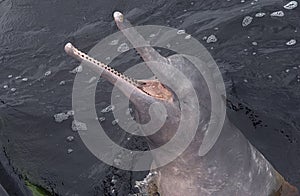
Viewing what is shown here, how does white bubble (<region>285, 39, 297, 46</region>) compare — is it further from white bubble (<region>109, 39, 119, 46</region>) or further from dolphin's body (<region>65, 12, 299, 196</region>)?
dolphin's body (<region>65, 12, 299, 196</region>)

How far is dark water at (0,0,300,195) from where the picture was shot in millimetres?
Result: 5039

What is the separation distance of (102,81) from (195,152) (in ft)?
7.90

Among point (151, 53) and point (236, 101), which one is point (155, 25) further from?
point (151, 53)

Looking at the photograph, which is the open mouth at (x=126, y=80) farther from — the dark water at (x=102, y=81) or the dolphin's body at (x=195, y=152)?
the dark water at (x=102, y=81)

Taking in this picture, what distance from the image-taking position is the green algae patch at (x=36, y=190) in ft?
15.7

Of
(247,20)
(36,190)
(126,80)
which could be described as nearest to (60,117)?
(36,190)

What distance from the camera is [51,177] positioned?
5.03 metres

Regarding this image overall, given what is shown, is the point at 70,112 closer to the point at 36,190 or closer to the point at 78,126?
the point at 78,126

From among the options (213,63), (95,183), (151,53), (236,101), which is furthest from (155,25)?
(151,53)

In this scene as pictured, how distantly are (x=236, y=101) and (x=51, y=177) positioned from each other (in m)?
1.79

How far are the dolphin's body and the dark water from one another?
935 millimetres

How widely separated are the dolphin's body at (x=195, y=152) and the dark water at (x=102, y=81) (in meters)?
0.94

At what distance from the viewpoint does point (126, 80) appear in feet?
10.5

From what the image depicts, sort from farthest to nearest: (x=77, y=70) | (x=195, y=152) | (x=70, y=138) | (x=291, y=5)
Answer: (x=291, y=5), (x=77, y=70), (x=70, y=138), (x=195, y=152)
